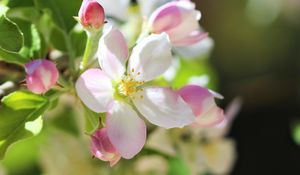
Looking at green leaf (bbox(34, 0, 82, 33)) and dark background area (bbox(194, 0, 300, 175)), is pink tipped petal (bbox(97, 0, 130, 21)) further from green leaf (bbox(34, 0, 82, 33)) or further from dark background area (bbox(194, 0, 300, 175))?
dark background area (bbox(194, 0, 300, 175))

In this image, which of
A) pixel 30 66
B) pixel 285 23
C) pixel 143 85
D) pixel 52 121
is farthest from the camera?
pixel 285 23

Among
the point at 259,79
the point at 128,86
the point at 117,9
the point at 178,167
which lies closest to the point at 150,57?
the point at 128,86

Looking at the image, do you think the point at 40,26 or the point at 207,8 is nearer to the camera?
the point at 40,26

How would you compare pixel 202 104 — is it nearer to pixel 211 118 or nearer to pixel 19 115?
pixel 211 118

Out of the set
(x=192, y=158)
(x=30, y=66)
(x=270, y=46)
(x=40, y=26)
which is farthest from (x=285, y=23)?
(x=30, y=66)

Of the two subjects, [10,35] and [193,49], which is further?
[193,49]

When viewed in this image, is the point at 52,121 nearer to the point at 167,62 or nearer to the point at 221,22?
the point at 167,62

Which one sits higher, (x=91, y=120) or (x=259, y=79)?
(x=91, y=120)
